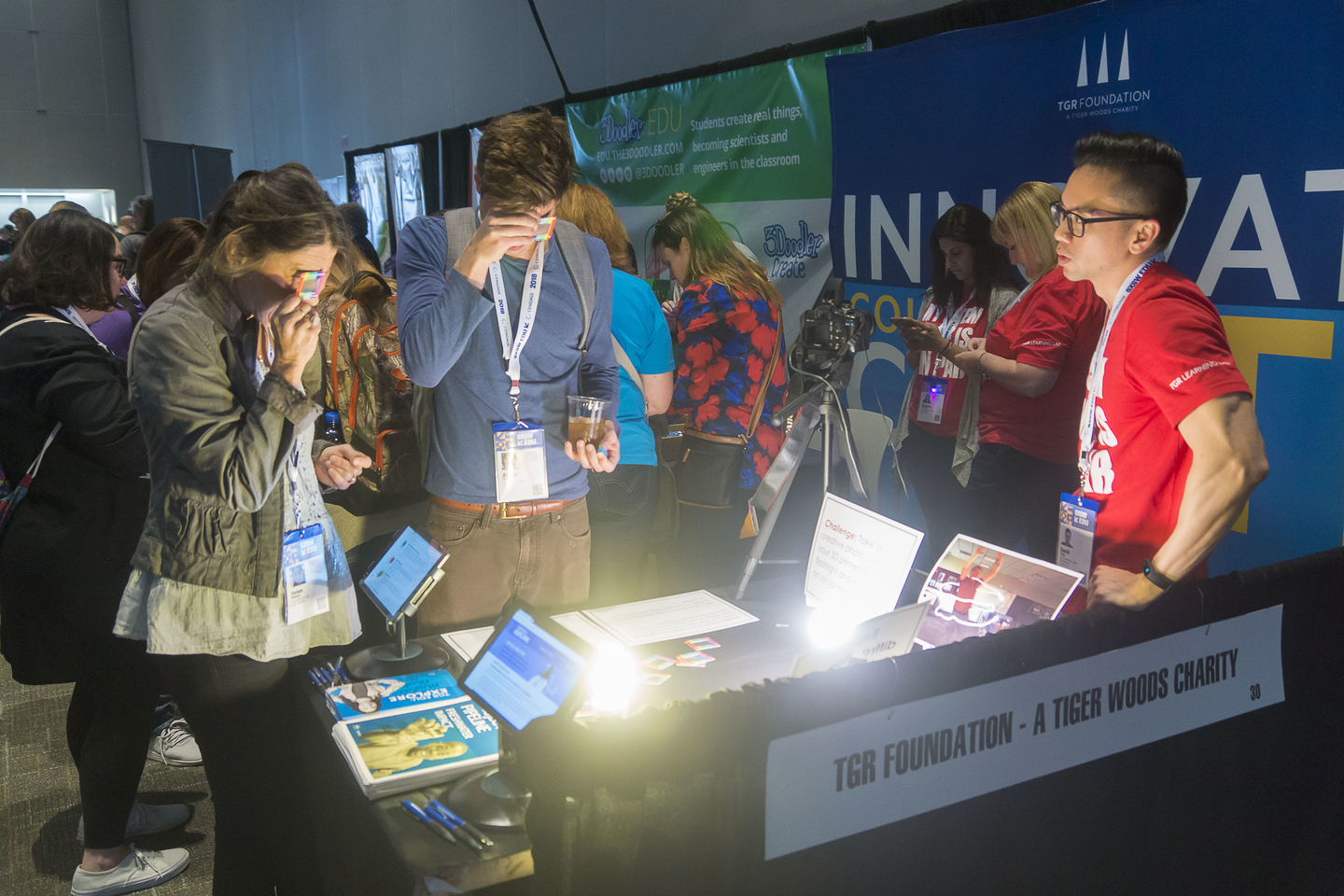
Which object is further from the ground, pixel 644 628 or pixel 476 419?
pixel 476 419

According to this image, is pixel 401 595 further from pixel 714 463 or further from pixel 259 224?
pixel 714 463

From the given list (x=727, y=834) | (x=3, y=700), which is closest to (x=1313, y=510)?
(x=727, y=834)

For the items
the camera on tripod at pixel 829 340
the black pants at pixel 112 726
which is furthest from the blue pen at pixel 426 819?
the camera on tripod at pixel 829 340

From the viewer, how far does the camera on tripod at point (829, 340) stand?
6.24 feet

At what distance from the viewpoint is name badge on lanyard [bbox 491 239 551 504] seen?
63.1 inches

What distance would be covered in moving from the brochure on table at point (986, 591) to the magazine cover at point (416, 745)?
2.18ft

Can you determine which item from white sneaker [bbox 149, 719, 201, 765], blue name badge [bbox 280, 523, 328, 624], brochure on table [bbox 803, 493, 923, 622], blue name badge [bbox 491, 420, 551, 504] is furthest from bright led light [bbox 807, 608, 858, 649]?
white sneaker [bbox 149, 719, 201, 765]

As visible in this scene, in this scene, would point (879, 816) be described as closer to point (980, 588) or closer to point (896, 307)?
point (980, 588)

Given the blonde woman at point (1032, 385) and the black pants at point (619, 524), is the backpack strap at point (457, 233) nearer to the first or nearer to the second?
the black pants at point (619, 524)

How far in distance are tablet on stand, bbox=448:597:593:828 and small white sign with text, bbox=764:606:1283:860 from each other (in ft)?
0.85

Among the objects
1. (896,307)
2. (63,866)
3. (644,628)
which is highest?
(896,307)

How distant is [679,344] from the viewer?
2682 mm

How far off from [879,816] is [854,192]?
2.49 metres

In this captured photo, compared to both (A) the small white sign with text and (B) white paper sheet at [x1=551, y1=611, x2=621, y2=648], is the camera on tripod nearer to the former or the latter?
(B) white paper sheet at [x1=551, y1=611, x2=621, y2=648]
